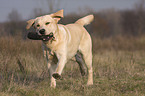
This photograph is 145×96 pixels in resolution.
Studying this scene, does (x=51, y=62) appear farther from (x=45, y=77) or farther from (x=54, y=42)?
(x=45, y=77)

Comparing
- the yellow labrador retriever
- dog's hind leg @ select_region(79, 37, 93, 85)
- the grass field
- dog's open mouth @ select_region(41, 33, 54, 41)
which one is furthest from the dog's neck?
dog's hind leg @ select_region(79, 37, 93, 85)

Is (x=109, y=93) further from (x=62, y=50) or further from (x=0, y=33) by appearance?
(x=0, y=33)

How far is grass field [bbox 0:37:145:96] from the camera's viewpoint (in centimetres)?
407

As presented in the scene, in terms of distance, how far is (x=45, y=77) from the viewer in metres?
5.57

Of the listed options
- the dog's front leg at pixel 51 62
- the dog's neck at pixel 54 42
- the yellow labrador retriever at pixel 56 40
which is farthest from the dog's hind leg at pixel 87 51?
the dog's neck at pixel 54 42

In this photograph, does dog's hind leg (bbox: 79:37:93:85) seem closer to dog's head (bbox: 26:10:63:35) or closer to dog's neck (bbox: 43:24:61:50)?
dog's neck (bbox: 43:24:61:50)

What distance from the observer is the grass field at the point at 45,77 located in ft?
13.4

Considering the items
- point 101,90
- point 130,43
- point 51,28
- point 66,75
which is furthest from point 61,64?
point 130,43

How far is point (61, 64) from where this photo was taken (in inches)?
159

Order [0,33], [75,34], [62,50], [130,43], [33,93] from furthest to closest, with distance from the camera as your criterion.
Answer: [130,43] → [0,33] → [75,34] → [62,50] → [33,93]

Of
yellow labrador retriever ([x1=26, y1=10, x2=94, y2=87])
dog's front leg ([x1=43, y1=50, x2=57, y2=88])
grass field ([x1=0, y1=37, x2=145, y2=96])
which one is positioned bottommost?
grass field ([x1=0, y1=37, x2=145, y2=96])

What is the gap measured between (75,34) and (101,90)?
140cm

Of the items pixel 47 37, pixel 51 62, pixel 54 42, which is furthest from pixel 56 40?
pixel 51 62

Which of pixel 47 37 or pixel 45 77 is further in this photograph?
pixel 45 77
